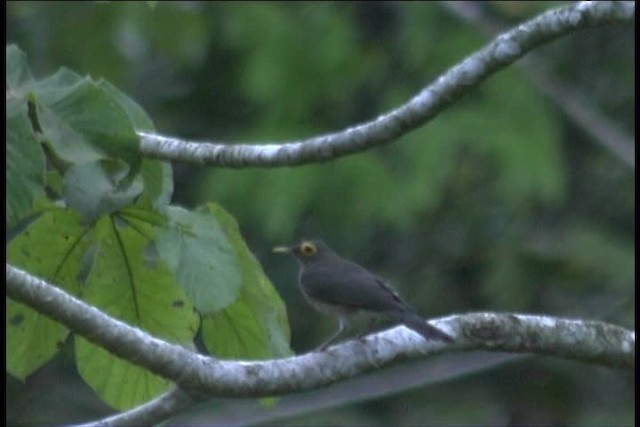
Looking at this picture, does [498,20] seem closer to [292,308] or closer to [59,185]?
[292,308]

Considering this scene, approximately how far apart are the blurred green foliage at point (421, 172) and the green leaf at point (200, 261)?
638cm

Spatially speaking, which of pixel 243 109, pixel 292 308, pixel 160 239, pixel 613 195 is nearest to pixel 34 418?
pixel 292 308

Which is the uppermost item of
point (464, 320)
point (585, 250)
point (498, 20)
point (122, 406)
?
point (498, 20)

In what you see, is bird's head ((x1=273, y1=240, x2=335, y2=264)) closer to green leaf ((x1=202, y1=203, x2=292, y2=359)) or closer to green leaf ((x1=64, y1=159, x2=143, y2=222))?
green leaf ((x1=202, y1=203, x2=292, y2=359))

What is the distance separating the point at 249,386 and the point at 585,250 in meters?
8.65

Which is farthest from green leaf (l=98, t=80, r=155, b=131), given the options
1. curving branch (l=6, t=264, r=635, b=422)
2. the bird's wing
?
the bird's wing

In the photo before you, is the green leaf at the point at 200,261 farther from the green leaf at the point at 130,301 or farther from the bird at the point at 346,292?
the bird at the point at 346,292

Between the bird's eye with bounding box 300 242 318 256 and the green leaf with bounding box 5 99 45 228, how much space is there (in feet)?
8.42

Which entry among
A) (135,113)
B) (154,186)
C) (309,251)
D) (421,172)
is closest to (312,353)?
(154,186)

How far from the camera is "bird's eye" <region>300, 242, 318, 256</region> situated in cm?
633

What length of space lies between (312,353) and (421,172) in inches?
295

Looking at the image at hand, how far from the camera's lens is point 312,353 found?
428 cm

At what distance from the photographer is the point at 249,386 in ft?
13.4

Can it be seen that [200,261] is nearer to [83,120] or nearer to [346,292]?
[83,120]
